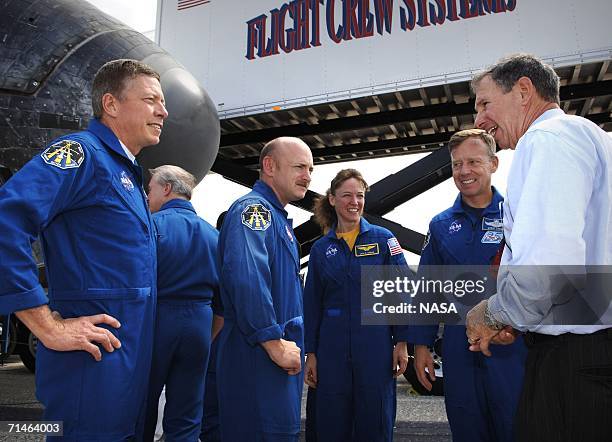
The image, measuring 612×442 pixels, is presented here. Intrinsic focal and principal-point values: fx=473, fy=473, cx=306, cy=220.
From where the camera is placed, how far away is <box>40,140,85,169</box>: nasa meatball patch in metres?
1.58

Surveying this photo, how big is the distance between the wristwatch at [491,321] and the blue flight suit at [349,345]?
5.22 feet

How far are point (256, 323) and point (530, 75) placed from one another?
1.37 metres

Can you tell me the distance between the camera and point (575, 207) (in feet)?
4.11

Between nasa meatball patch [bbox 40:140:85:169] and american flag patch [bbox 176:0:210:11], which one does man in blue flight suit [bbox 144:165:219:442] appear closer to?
nasa meatball patch [bbox 40:140:85:169]

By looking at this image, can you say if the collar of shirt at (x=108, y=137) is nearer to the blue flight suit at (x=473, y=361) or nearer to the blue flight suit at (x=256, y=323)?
the blue flight suit at (x=256, y=323)

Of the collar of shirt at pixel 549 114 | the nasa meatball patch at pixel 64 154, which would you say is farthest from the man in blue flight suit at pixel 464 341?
the nasa meatball patch at pixel 64 154

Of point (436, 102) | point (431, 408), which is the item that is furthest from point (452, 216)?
point (436, 102)

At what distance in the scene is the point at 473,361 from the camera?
250cm

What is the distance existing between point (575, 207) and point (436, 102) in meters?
7.42

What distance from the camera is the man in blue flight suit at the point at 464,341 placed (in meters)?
2.39

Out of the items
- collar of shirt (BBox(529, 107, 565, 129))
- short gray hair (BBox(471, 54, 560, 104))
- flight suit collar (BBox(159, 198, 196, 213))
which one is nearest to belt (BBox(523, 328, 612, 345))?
collar of shirt (BBox(529, 107, 565, 129))

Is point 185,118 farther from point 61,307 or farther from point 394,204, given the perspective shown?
point 394,204

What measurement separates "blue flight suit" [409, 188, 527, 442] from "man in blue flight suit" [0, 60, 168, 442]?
5.31 feet

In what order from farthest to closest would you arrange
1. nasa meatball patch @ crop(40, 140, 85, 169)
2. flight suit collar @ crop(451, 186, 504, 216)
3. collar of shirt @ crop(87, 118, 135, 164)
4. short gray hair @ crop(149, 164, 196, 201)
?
short gray hair @ crop(149, 164, 196, 201)
flight suit collar @ crop(451, 186, 504, 216)
collar of shirt @ crop(87, 118, 135, 164)
nasa meatball patch @ crop(40, 140, 85, 169)
